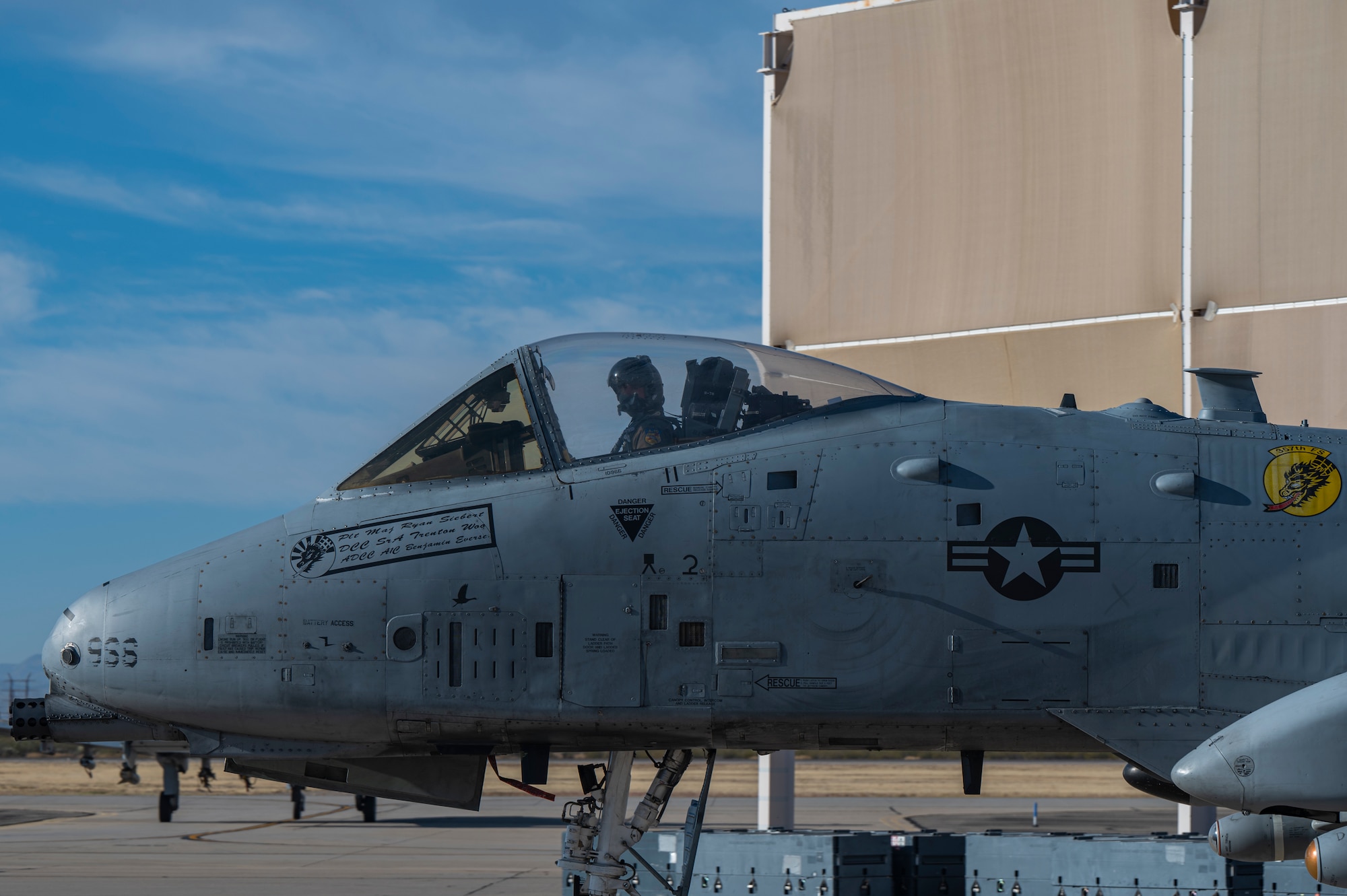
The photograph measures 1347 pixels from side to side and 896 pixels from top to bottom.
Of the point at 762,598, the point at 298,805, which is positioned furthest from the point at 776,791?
the point at 298,805

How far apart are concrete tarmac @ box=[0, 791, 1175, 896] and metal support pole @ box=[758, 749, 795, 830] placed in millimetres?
1403

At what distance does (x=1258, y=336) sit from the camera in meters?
14.7

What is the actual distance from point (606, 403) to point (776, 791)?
12414mm

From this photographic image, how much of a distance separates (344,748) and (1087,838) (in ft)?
32.1

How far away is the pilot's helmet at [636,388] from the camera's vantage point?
20.8 feet

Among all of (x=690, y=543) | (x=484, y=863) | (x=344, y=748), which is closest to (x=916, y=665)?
(x=690, y=543)

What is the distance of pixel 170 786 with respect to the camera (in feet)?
93.5

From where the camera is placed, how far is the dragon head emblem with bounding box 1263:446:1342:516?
600 cm

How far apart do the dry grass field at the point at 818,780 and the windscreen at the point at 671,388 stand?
2957cm

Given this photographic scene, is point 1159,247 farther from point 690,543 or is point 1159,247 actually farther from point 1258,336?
point 690,543

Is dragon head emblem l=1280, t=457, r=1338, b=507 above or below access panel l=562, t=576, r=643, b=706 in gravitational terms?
above

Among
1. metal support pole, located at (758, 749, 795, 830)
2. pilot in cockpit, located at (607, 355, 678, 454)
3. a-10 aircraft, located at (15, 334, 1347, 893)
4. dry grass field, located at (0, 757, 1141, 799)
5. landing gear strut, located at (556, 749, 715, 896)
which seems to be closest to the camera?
a-10 aircraft, located at (15, 334, 1347, 893)

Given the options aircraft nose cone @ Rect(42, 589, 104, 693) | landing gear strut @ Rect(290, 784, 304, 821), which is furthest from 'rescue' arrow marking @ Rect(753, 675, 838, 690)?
landing gear strut @ Rect(290, 784, 304, 821)

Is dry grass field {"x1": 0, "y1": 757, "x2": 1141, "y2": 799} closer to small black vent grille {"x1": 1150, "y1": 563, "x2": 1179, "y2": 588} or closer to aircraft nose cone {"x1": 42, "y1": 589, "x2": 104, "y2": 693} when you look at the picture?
aircraft nose cone {"x1": 42, "y1": 589, "x2": 104, "y2": 693}
